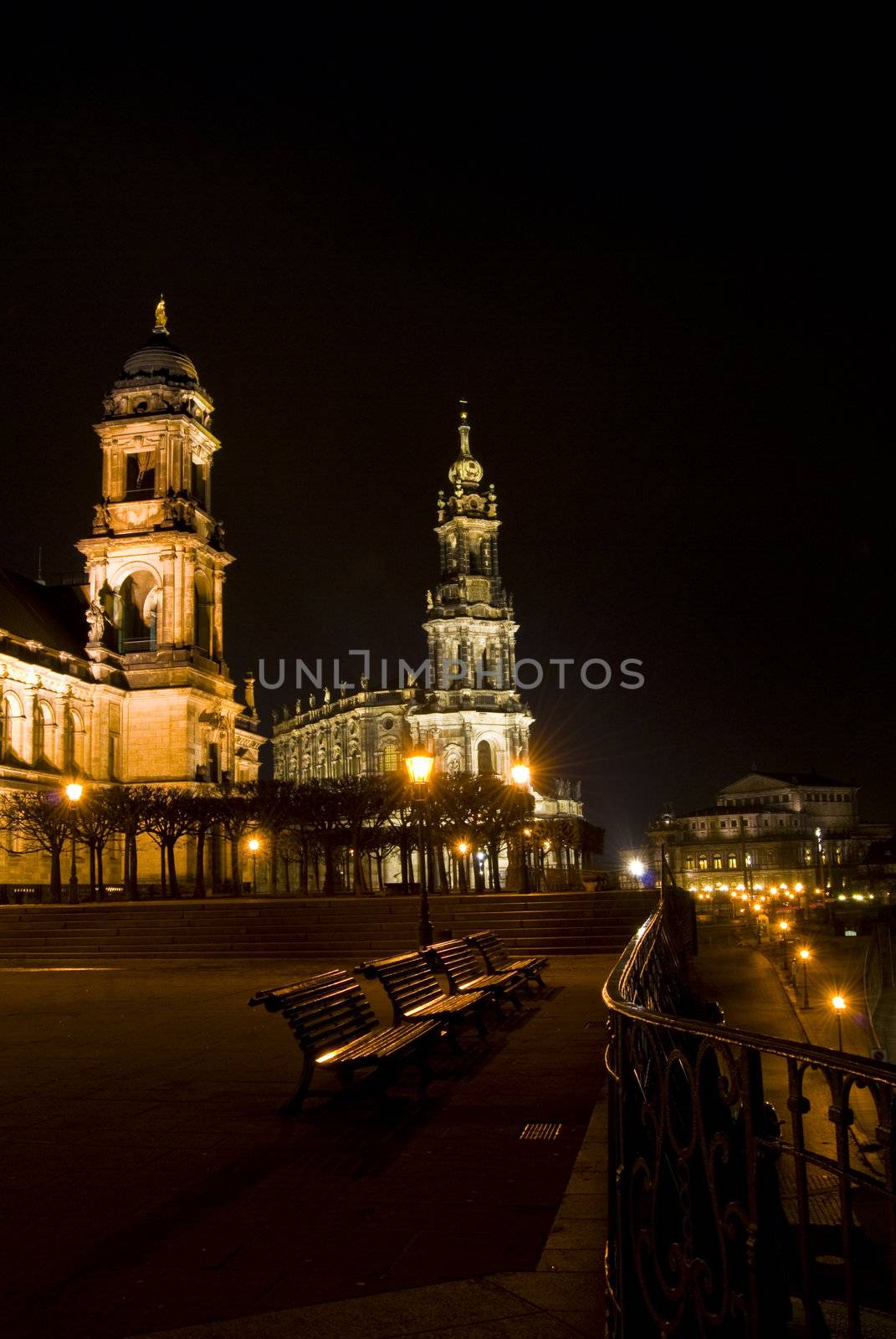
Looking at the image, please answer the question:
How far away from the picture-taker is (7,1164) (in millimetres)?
7594

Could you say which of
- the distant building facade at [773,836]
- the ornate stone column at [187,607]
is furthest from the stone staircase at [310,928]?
the distant building facade at [773,836]

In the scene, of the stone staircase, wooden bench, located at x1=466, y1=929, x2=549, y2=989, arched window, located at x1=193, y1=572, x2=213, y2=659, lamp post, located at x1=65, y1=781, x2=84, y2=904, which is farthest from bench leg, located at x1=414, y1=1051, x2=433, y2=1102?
arched window, located at x1=193, y1=572, x2=213, y2=659

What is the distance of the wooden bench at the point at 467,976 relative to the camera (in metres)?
13.6

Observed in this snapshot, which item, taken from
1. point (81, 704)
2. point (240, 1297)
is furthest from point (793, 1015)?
point (81, 704)

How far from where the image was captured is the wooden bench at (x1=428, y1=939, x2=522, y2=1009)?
13.6 m

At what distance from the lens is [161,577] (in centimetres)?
5975

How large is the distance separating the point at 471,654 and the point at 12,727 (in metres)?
45.9

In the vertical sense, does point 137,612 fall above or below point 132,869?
above

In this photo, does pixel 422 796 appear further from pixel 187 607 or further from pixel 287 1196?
pixel 187 607

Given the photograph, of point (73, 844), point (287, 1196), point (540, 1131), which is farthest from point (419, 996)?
point (73, 844)

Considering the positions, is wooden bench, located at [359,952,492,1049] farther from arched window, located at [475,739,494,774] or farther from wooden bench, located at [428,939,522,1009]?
arched window, located at [475,739,494,774]

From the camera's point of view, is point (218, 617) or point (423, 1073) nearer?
point (423, 1073)

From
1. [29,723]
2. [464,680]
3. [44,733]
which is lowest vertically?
[44,733]

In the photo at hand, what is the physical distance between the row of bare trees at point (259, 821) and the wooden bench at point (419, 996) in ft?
95.2
